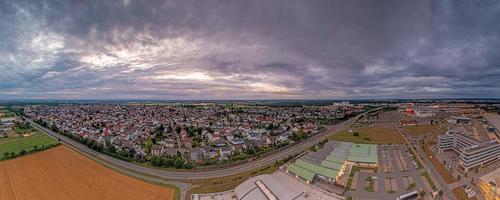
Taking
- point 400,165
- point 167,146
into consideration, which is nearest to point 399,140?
point 400,165

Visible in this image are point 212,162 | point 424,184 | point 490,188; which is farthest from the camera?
point 212,162

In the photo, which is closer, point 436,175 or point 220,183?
point 220,183

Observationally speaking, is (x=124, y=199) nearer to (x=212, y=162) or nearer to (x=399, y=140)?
(x=212, y=162)

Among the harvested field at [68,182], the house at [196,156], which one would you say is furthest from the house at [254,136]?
the harvested field at [68,182]

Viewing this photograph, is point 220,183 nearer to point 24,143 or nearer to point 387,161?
point 387,161

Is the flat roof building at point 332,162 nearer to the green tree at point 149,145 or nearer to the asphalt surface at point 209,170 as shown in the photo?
the asphalt surface at point 209,170

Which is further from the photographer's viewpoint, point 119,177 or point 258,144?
point 258,144

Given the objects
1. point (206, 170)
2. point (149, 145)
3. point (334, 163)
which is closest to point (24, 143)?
point (149, 145)
